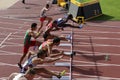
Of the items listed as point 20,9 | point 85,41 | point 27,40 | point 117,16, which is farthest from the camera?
point 20,9

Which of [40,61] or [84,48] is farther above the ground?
[40,61]

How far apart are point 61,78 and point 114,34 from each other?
6.46 meters

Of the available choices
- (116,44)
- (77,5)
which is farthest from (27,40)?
(77,5)

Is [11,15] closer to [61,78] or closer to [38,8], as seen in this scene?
[38,8]

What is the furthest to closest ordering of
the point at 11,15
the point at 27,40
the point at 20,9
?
the point at 20,9, the point at 11,15, the point at 27,40

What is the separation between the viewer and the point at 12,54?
47.3 feet

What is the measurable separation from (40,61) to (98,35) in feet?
24.8

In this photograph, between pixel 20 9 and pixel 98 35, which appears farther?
pixel 20 9

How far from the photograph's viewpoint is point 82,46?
15.2 m

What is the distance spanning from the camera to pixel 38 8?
2439 cm

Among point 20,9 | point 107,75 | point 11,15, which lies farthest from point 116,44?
point 20,9

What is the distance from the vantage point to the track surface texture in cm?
1229

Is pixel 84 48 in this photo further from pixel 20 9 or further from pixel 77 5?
pixel 20 9

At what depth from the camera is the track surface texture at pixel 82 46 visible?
40.3ft
